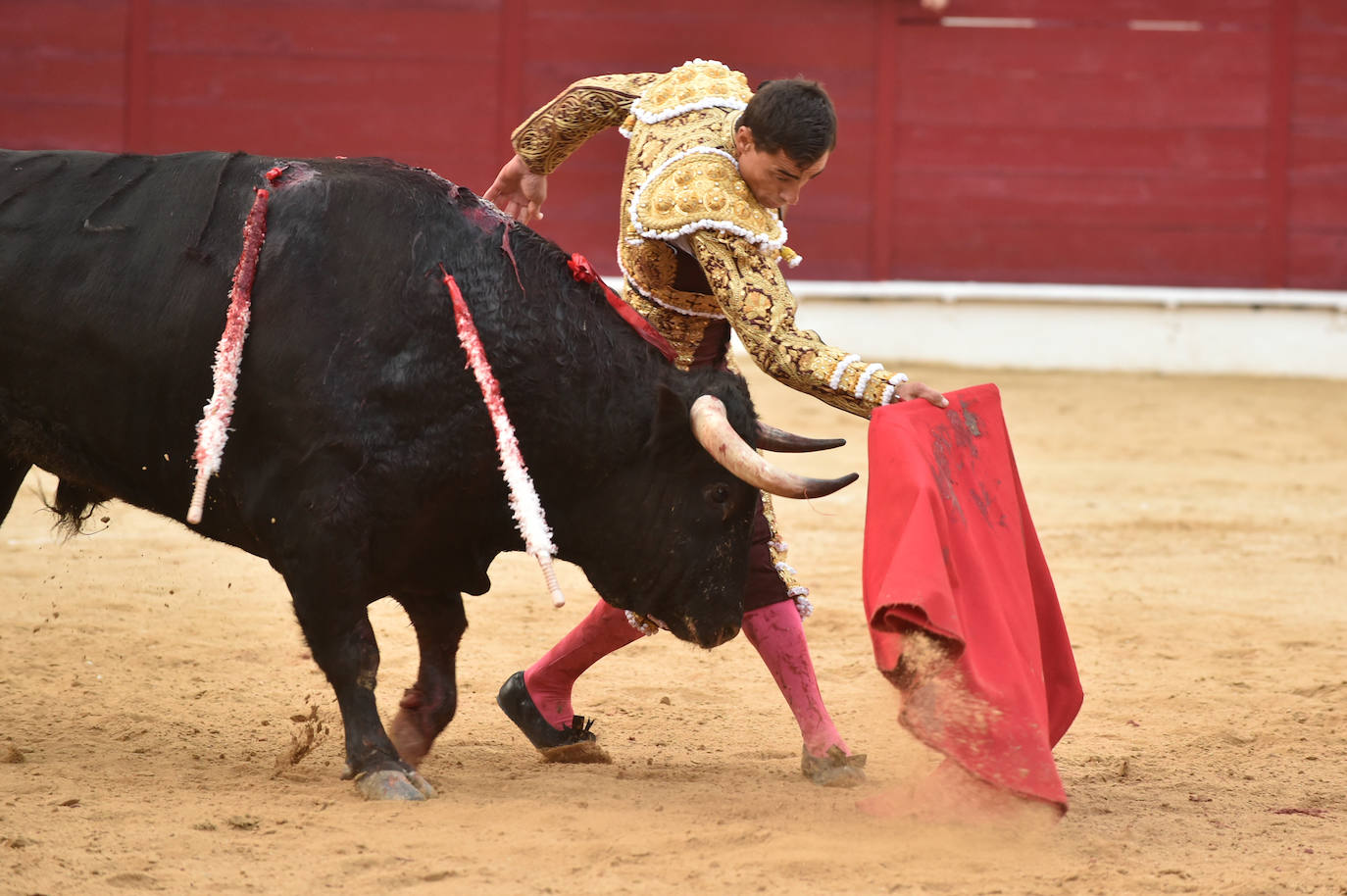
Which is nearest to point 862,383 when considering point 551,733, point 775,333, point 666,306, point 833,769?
point 775,333

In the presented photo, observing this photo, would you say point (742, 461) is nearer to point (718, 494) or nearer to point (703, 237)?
point (718, 494)

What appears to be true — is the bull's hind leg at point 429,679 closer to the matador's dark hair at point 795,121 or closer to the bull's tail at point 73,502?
the bull's tail at point 73,502

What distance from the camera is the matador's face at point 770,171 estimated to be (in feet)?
8.91

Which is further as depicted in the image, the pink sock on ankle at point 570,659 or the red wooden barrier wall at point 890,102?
the red wooden barrier wall at point 890,102

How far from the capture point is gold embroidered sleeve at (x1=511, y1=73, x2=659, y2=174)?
3182 mm

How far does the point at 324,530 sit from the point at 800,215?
7222mm

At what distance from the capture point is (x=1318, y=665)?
3.88m

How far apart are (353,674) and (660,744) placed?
0.71 m

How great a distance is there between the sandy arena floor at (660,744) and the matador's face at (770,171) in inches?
33.7

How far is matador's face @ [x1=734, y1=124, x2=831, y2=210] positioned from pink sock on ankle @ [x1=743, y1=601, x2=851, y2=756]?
764 millimetres

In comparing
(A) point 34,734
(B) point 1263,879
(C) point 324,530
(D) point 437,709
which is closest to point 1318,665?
(B) point 1263,879

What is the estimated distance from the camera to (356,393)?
108 inches

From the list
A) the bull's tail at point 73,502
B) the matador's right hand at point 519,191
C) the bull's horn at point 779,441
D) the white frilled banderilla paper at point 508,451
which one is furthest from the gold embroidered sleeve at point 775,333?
the bull's tail at point 73,502

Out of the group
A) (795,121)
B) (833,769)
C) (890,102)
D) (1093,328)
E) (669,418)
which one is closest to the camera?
(795,121)
